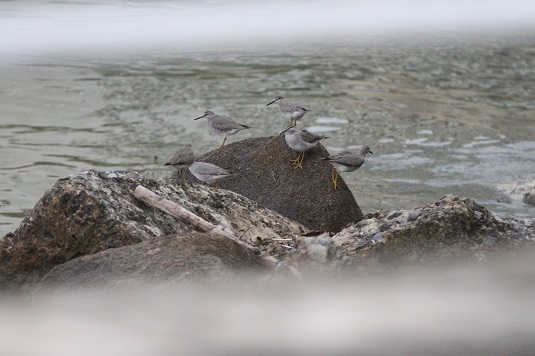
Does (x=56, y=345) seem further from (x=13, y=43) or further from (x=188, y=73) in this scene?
(x=13, y=43)

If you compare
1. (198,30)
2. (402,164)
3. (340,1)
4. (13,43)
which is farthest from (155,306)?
(340,1)

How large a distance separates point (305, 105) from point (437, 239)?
992cm

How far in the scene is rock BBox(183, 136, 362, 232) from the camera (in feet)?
23.8

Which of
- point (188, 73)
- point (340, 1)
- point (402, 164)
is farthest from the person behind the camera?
point (340, 1)

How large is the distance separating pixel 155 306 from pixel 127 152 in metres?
8.20

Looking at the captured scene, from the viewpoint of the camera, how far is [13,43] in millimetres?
19297

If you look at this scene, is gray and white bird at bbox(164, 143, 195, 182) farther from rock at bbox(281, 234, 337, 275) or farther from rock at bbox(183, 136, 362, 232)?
rock at bbox(281, 234, 337, 275)

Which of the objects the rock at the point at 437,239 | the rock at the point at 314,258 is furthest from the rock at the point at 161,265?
the rock at the point at 437,239

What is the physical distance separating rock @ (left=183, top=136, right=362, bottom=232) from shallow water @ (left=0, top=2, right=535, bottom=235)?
7.56ft

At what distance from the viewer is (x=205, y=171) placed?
23.9ft

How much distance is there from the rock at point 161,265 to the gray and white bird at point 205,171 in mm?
2289

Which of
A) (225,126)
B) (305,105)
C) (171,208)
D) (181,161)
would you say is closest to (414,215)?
(171,208)

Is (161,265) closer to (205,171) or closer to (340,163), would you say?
A: (205,171)

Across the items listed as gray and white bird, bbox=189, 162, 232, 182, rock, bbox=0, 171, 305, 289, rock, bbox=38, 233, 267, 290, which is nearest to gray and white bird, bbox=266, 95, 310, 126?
gray and white bird, bbox=189, 162, 232, 182
